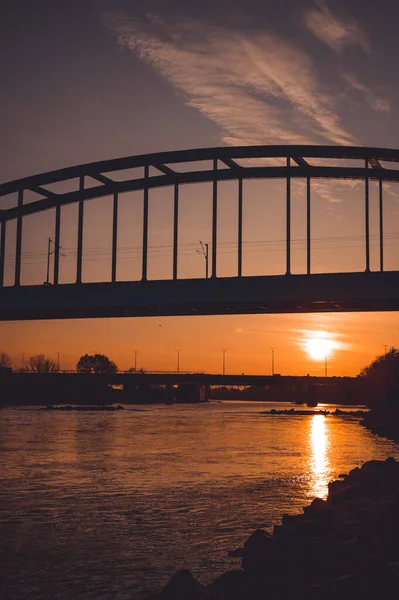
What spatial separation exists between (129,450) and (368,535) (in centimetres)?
2572

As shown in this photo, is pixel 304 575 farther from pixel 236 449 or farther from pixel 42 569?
pixel 236 449

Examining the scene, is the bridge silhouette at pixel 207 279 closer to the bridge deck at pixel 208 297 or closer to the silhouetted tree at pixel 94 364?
the bridge deck at pixel 208 297

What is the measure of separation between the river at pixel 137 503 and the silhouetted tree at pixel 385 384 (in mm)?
21746

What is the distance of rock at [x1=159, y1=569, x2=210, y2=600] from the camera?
10.2m

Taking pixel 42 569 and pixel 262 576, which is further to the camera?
pixel 42 569

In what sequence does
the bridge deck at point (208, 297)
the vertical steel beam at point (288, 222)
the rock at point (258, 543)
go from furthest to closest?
the vertical steel beam at point (288, 222) < the bridge deck at point (208, 297) < the rock at point (258, 543)

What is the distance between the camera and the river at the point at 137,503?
13.4 m

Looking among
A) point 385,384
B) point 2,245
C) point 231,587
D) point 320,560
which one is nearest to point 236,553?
point 320,560

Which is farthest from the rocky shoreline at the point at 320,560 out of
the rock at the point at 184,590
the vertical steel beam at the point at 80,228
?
the vertical steel beam at the point at 80,228

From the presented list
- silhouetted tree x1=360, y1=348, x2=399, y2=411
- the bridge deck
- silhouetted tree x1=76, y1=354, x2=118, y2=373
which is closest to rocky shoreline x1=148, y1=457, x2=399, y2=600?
the bridge deck

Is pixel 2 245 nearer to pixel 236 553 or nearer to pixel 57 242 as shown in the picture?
pixel 57 242

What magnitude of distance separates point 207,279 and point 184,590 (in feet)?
93.9

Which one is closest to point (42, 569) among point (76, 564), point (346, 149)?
point (76, 564)

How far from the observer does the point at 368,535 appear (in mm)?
13547
